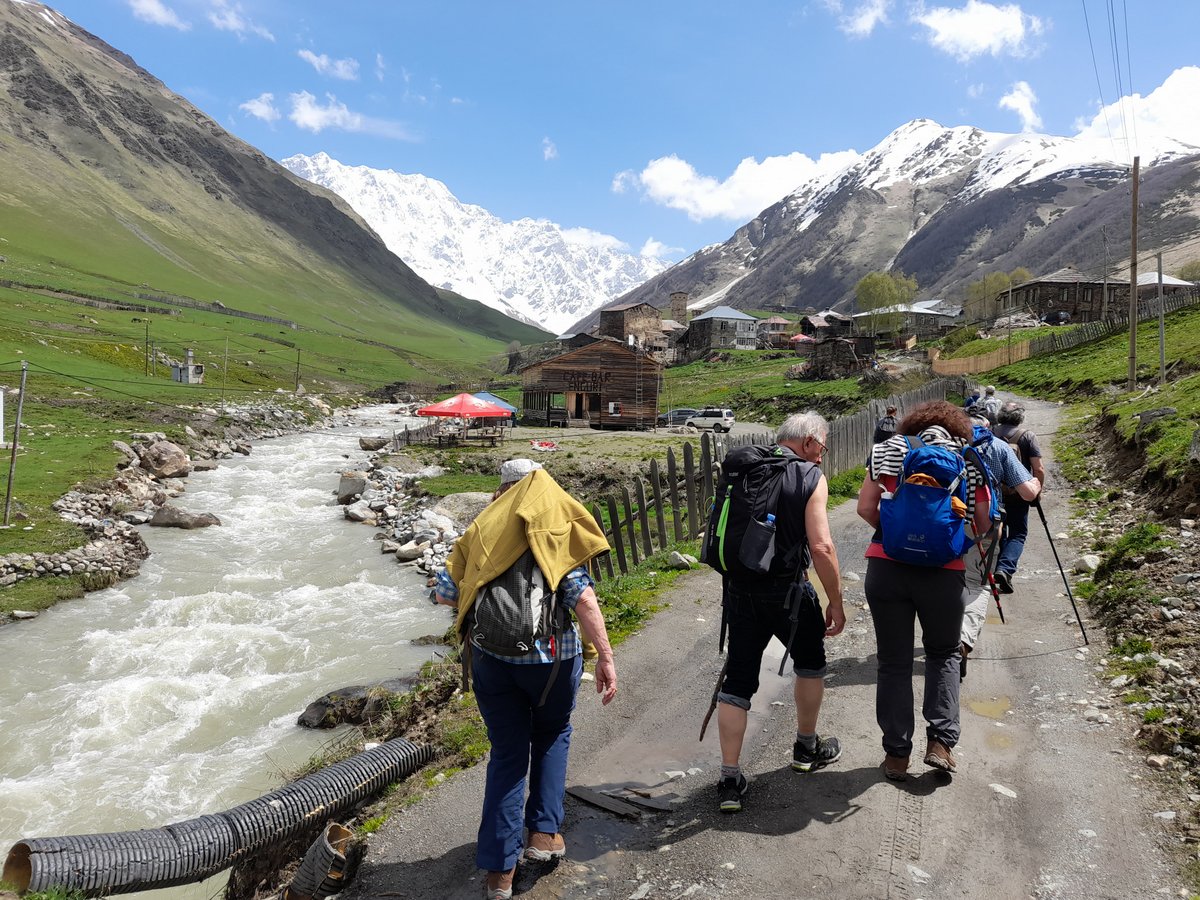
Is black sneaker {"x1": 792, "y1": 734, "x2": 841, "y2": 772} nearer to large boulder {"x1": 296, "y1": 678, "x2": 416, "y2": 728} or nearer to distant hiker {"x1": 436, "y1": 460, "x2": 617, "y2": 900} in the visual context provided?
distant hiker {"x1": 436, "y1": 460, "x2": 617, "y2": 900}

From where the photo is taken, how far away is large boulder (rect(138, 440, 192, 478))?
2795cm

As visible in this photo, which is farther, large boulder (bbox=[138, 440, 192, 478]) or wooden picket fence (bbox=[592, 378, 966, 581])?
large boulder (bbox=[138, 440, 192, 478])

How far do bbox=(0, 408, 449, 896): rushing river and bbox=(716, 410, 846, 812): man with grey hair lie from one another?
6.01 metres

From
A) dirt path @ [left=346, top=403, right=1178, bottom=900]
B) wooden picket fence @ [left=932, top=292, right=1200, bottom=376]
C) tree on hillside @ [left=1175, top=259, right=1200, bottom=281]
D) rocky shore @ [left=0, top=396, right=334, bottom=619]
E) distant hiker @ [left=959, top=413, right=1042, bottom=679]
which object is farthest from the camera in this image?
tree on hillside @ [left=1175, top=259, right=1200, bottom=281]

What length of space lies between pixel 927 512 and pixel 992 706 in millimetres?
2640

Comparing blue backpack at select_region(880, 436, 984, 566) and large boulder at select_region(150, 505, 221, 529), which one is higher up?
blue backpack at select_region(880, 436, 984, 566)

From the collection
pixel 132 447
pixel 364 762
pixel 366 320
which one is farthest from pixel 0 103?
pixel 364 762

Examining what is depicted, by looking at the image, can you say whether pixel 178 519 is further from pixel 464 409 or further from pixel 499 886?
pixel 499 886

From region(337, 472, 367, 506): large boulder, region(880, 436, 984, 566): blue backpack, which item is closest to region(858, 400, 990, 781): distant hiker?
region(880, 436, 984, 566): blue backpack

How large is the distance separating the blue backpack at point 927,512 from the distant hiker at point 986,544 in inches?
63.9

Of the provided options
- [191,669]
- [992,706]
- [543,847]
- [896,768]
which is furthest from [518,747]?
[191,669]

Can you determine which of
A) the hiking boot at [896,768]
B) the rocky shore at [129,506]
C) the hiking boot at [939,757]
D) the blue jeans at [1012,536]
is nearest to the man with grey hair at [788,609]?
the hiking boot at [896,768]

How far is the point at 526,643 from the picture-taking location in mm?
3994

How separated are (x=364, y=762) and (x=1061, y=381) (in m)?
37.1
